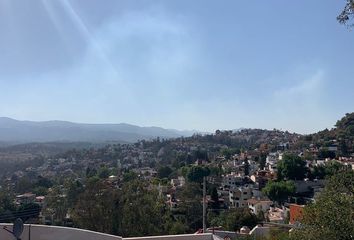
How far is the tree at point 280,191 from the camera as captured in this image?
32.1m

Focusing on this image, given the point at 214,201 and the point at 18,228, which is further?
the point at 214,201

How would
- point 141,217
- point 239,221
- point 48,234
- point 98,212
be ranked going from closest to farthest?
1. point 48,234
2. point 141,217
3. point 98,212
4. point 239,221

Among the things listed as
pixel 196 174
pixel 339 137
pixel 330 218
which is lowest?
pixel 196 174

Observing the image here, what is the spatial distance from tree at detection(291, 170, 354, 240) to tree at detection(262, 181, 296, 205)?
2545 centimetres

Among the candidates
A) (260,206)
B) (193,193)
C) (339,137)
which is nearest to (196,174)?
(193,193)

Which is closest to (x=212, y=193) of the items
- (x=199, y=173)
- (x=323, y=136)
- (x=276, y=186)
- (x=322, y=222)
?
(x=276, y=186)

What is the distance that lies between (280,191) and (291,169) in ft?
19.3

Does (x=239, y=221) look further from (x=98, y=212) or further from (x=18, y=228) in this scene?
(x=18, y=228)

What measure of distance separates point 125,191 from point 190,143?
83446mm

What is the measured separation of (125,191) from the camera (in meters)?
19.8

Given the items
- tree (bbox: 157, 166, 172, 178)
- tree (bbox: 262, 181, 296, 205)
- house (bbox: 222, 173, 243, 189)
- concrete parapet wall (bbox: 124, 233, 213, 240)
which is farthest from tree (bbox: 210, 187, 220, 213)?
concrete parapet wall (bbox: 124, 233, 213, 240)

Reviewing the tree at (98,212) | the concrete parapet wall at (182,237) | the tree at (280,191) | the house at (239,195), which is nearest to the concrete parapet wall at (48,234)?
the concrete parapet wall at (182,237)

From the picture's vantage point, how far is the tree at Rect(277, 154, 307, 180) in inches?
1487

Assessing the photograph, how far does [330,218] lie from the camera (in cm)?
652
